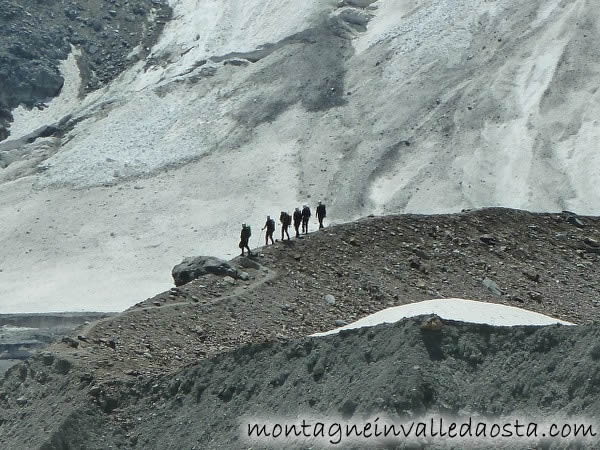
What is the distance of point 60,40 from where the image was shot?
252 feet

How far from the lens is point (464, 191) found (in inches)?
2201

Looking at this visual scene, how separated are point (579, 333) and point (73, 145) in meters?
51.4

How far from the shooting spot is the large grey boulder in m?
27.4

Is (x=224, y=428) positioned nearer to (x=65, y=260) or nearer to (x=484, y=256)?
(x=484, y=256)


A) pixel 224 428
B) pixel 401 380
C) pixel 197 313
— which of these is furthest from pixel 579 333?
pixel 197 313

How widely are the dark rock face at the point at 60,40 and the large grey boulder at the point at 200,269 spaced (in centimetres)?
4327

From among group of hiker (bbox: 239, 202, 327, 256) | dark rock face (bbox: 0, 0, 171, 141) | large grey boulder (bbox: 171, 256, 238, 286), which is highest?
dark rock face (bbox: 0, 0, 171, 141)

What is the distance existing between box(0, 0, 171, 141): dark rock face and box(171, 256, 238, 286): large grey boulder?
43.3 m

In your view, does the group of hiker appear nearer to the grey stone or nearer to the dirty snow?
the grey stone

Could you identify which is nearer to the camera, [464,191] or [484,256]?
[484,256]

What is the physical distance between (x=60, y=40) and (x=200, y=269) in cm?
5179

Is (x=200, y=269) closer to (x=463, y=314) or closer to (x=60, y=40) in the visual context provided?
(x=463, y=314)

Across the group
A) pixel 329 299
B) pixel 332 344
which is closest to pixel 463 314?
pixel 332 344

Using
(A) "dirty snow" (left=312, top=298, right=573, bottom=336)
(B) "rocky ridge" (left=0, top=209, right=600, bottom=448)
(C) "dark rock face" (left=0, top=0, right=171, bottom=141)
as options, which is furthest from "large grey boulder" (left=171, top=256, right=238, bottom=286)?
(C) "dark rock face" (left=0, top=0, right=171, bottom=141)
